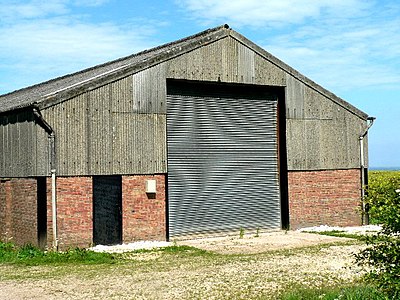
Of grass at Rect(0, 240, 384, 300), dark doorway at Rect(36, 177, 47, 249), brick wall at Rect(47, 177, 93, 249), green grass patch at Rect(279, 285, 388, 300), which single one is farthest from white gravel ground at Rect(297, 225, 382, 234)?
green grass patch at Rect(279, 285, 388, 300)

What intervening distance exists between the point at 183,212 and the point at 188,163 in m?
1.88

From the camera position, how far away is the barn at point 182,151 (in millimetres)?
19844

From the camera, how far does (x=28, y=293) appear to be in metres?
12.9

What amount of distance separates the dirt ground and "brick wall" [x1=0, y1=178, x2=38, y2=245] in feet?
10.3

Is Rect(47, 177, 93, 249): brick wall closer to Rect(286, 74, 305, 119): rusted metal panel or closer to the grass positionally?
the grass

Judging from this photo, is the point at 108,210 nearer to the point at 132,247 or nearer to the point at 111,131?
the point at 132,247

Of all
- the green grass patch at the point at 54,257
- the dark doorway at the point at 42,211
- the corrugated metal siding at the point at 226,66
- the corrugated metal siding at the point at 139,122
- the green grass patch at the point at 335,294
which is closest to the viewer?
the green grass patch at the point at 335,294

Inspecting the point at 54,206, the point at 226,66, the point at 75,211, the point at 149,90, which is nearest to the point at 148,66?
the point at 149,90

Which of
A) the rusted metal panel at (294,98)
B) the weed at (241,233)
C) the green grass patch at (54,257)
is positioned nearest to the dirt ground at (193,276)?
the green grass patch at (54,257)

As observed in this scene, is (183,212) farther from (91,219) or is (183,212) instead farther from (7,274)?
(7,274)

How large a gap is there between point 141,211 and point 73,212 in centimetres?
259

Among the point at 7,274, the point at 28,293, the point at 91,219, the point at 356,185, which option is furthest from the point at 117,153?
the point at 356,185

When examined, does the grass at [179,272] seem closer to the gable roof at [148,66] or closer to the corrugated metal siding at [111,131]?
the corrugated metal siding at [111,131]

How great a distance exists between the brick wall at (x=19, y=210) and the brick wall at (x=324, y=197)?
10.5 m
